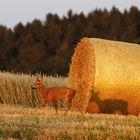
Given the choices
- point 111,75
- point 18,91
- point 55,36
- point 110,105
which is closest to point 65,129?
point 111,75

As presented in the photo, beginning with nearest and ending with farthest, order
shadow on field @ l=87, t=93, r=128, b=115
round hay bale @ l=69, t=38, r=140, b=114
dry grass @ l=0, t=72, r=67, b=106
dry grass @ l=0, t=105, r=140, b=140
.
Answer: dry grass @ l=0, t=105, r=140, b=140 → round hay bale @ l=69, t=38, r=140, b=114 → shadow on field @ l=87, t=93, r=128, b=115 → dry grass @ l=0, t=72, r=67, b=106

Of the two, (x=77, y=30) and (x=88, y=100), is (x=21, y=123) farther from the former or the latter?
(x=77, y=30)

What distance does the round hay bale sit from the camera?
1739 centimetres

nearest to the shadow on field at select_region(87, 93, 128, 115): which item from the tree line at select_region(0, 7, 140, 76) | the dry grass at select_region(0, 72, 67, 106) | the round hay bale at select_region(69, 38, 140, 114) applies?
the round hay bale at select_region(69, 38, 140, 114)

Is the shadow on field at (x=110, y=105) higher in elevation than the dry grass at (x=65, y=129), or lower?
lower

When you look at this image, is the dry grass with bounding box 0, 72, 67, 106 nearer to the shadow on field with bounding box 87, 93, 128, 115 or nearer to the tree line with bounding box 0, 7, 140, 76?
the shadow on field with bounding box 87, 93, 128, 115

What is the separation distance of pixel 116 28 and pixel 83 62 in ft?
101

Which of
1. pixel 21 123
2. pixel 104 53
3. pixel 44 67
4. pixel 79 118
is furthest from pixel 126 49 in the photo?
pixel 44 67

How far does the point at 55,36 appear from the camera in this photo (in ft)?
170

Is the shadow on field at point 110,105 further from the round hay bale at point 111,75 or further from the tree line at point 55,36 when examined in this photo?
the tree line at point 55,36

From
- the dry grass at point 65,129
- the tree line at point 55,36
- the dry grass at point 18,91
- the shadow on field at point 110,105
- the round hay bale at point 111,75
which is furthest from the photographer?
the tree line at point 55,36

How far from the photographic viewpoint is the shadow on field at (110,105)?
17.5m

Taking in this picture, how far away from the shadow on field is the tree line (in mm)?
25843

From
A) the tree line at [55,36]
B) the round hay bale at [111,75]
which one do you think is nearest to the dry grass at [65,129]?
the round hay bale at [111,75]
